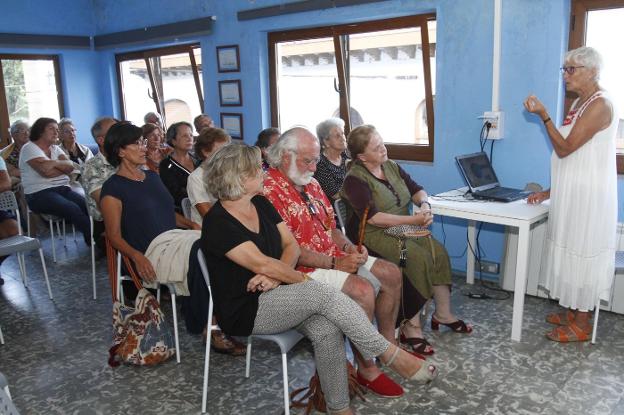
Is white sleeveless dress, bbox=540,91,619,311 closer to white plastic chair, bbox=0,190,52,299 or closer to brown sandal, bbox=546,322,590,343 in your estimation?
brown sandal, bbox=546,322,590,343

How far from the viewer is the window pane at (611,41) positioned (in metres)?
3.20

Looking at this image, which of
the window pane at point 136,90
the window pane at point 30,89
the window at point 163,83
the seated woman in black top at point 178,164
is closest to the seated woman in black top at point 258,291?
the seated woman in black top at point 178,164

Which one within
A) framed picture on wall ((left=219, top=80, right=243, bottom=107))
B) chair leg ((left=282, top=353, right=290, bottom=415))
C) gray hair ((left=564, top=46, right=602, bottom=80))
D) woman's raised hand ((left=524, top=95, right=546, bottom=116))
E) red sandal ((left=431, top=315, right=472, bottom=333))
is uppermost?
gray hair ((left=564, top=46, right=602, bottom=80))

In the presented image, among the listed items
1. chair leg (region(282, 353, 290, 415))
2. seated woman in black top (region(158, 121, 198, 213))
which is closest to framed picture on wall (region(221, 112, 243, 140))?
seated woman in black top (region(158, 121, 198, 213))

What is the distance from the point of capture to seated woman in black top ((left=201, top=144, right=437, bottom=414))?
2.06m

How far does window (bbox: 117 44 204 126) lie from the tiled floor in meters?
3.39

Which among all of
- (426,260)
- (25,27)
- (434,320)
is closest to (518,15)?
(426,260)

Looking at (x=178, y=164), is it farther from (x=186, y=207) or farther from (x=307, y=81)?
(x=307, y=81)

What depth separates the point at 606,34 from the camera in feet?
10.6

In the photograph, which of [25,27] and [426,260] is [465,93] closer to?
[426,260]

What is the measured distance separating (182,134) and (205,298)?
1643 mm

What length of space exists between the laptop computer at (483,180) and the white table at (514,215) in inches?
2.8

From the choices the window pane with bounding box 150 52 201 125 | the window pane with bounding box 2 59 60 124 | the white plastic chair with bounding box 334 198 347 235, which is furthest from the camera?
the window pane with bounding box 2 59 60 124

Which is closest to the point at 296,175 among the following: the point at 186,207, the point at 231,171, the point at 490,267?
the point at 231,171
